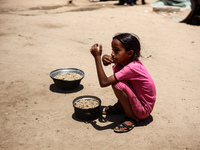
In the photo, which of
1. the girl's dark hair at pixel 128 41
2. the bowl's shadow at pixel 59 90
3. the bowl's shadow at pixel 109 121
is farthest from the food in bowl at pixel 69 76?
the girl's dark hair at pixel 128 41

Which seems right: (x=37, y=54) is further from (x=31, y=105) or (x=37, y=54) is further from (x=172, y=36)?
(x=172, y=36)

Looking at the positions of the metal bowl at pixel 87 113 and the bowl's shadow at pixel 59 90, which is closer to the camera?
the metal bowl at pixel 87 113

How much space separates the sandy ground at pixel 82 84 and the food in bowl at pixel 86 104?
194 millimetres

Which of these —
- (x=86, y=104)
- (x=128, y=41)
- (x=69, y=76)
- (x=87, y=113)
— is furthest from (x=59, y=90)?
(x=128, y=41)

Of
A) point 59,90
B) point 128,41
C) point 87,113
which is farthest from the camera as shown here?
point 59,90

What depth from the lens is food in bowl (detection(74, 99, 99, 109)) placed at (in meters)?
3.25

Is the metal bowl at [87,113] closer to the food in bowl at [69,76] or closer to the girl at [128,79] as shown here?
the girl at [128,79]

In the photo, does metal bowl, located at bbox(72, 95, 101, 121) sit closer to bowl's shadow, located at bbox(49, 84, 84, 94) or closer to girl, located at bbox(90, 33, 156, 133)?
girl, located at bbox(90, 33, 156, 133)

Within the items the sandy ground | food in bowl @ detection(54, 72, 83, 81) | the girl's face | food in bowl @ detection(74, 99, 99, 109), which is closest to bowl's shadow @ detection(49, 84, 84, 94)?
the sandy ground

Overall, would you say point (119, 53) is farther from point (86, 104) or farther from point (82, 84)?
point (82, 84)

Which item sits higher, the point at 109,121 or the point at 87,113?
the point at 87,113

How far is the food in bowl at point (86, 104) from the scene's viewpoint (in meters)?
3.25

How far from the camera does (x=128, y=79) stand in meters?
2.84

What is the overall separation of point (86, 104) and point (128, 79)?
786 millimetres
